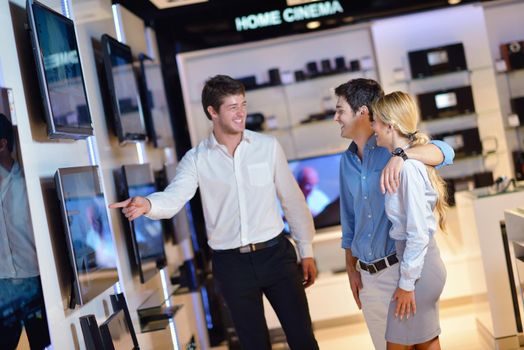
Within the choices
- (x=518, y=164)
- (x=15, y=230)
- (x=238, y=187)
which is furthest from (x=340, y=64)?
(x=15, y=230)

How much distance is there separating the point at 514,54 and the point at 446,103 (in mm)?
801

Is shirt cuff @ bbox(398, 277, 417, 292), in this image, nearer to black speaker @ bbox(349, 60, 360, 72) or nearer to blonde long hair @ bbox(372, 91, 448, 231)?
blonde long hair @ bbox(372, 91, 448, 231)

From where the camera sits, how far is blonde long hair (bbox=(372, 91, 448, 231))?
2969mm

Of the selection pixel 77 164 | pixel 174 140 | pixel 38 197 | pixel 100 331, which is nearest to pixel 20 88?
pixel 38 197

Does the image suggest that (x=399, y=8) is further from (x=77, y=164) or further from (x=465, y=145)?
(x=77, y=164)

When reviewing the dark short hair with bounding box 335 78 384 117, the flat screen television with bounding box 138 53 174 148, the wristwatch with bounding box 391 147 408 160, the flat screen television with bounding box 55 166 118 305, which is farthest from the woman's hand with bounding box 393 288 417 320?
the flat screen television with bounding box 138 53 174 148

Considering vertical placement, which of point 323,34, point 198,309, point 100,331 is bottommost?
point 198,309

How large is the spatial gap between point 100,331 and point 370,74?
463cm

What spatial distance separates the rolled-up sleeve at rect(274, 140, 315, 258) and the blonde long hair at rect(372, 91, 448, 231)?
936mm

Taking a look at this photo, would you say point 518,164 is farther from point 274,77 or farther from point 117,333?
point 117,333

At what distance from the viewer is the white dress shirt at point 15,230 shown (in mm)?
2521

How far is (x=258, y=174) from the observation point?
12.4 feet

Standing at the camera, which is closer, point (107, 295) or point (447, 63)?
point (107, 295)

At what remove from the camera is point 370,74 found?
716cm
